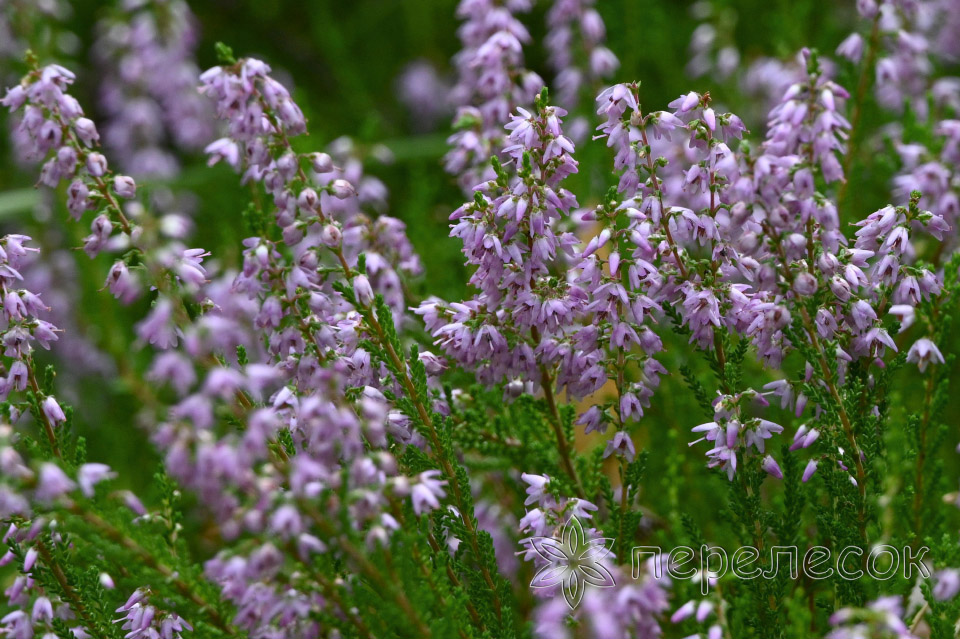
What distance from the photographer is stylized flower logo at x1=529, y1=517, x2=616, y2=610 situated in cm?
156

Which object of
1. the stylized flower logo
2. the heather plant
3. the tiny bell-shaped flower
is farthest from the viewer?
the tiny bell-shaped flower

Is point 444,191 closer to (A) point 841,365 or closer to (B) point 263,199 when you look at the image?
(B) point 263,199

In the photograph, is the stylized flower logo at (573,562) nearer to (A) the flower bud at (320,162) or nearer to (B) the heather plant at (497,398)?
(B) the heather plant at (497,398)

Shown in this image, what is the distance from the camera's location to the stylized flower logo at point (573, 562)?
61.3 inches

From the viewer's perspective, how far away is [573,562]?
1.59 metres

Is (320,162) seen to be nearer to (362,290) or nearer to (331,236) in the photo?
(331,236)

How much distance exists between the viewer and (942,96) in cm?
395

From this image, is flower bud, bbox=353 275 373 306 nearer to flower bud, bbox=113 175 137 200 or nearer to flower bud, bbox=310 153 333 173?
flower bud, bbox=310 153 333 173

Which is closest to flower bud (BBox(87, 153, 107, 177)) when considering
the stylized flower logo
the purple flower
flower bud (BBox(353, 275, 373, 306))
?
flower bud (BBox(353, 275, 373, 306))

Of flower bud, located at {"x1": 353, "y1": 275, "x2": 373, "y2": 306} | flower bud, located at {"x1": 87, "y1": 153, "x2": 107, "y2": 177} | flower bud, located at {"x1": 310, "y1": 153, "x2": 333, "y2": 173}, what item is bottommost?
flower bud, located at {"x1": 353, "y1": 275, "x2": 373, "y2": 306}

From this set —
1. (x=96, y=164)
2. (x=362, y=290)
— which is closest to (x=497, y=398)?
(x=362, y=290)

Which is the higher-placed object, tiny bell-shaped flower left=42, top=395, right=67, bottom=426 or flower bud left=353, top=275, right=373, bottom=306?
flower bud left=353, top=275, right=373, bottom=306

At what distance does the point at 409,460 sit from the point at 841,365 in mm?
867

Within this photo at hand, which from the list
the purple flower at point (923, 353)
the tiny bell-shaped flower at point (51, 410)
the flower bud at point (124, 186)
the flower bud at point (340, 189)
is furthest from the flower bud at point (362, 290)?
the purple flower at point (923, 353)
